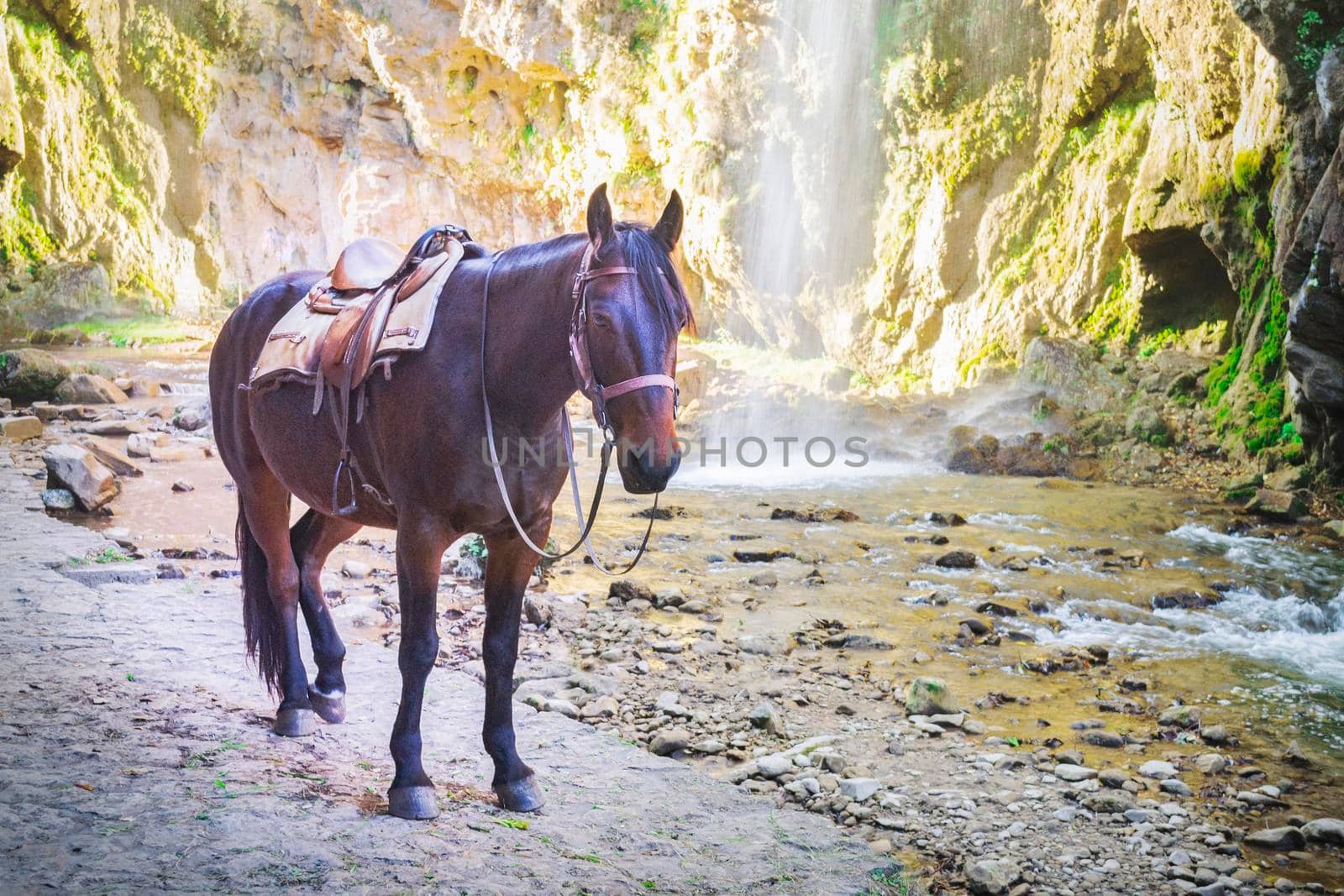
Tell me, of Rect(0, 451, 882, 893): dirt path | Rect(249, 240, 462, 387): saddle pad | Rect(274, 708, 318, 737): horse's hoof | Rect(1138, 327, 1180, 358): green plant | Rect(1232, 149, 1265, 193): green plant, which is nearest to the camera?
Rect(0, 451, 882, 893): dirt path

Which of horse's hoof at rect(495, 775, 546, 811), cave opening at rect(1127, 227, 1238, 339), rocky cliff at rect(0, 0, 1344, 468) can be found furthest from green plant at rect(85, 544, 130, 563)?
cave opening at rect(1127, 227, 1238, 339)

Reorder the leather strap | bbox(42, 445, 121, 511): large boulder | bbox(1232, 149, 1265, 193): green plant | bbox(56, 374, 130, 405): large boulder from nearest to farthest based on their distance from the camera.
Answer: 1. the leather strap
2. bbox(42, 445, 121, 511): large boulder
3. bbox(1232, 149, 1265, 193): green plant
4. bbox(56, 374, 130, 405): large boulder

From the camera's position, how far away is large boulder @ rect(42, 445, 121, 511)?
8406 millimetres

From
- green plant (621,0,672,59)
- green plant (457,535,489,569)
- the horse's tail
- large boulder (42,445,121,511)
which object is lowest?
green plant (457,535,489,569)

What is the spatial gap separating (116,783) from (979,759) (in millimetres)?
3536

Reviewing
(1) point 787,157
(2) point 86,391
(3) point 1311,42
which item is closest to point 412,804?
(3) point 1311,42

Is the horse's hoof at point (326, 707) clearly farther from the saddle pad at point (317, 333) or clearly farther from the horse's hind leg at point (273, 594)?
the saddle pad at point (317, 333)

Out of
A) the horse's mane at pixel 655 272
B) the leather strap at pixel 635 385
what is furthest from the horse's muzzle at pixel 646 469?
the horse's mane at pixel 655 272

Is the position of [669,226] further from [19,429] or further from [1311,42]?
[19,429]

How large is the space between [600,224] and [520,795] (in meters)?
1.91

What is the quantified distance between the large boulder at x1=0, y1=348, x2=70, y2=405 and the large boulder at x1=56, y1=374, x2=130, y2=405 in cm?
20

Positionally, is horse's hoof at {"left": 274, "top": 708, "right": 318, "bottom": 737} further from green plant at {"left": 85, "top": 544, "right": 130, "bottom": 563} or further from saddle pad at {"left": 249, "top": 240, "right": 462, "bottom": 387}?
green plant at {"left": 85, "top": 544, "right": 130, "bottom": 563}

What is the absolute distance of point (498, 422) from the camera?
2.93 meters

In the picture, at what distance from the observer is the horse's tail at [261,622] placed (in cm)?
375
